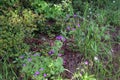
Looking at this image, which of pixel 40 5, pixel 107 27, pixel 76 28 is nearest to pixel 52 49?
pixel 76 28

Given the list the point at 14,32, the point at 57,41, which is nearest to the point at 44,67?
the point at 57,41

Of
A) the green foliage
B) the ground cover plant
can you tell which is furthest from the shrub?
the green foliage

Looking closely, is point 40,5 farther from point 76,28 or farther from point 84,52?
point 84,52

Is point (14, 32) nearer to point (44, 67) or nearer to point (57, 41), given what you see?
point (57, 41)

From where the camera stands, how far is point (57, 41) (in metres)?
3.18

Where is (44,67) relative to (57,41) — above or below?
below

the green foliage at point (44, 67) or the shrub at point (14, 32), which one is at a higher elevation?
the shrub at point (14, 32)

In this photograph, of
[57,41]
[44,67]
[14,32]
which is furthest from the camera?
[14,32]

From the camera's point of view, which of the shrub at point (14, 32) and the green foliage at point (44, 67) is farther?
the shrub at point (14, 32)

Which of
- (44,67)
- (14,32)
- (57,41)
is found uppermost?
(14,32)

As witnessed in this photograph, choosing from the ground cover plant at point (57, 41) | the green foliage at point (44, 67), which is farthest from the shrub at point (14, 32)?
the green foliage at point (44, 67)

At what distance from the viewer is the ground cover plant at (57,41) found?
9.73 ft

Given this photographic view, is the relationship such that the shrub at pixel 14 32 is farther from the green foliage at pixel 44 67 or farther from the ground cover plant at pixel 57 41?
the green foliage at pixel 44 67

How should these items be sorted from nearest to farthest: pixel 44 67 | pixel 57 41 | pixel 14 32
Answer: pixel 44 67 < pixel 57 41 < pixel 14 32
